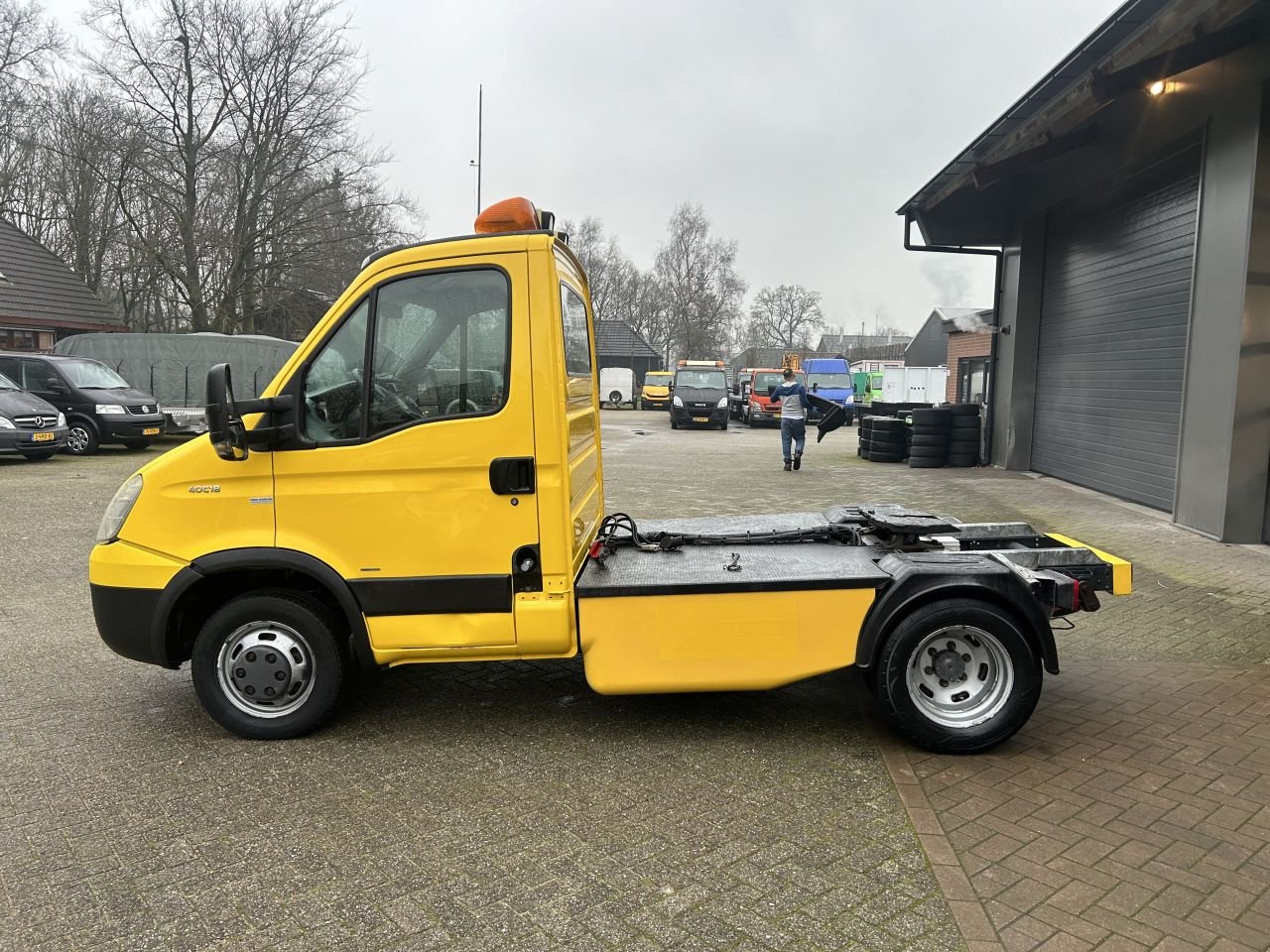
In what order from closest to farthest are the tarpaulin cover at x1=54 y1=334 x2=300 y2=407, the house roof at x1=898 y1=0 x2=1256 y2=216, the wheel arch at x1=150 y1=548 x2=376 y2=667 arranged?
1. the wheel arch at x1=150 y1=548 x2=376 y2=667
2. the house roof at x1=898 y1=0 x2=1256 y2=216
3. the tarpaulin cover at x1=54 y1=334 x2=300 y2=407

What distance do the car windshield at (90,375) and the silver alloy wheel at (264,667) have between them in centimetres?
1646

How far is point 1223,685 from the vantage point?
503 cm

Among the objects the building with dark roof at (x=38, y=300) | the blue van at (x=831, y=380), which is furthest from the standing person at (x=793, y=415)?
the building with dark roof at (x=38, y=300)

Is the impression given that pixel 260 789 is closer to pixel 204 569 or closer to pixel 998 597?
pixel 204 569

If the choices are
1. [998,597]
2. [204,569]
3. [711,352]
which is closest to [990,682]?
[998,597]

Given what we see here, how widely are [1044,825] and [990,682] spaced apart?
2.52 ft

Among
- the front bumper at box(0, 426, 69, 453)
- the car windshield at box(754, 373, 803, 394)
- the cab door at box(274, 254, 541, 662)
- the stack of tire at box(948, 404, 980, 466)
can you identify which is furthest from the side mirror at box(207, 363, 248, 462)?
the car windshield at box(754, 373, 803, 394)

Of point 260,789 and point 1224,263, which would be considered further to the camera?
point 1224,263

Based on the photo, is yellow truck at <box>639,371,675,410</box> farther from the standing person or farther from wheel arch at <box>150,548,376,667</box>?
wheel arch at <box>150,548,376,667</box>

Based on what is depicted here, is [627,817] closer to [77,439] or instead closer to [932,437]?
[932,437]

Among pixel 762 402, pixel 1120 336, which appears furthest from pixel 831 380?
pixel 1120 336

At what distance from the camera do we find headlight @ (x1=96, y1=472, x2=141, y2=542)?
13.9 feet

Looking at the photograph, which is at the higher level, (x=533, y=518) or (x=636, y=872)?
(x=533, y=518)

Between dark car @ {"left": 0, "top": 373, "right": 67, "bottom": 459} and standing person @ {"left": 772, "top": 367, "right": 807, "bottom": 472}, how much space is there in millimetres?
12811
